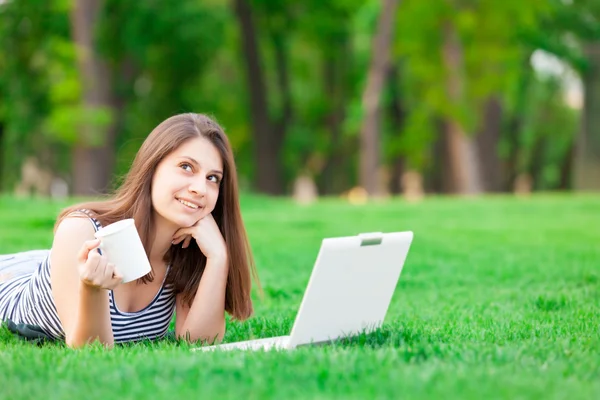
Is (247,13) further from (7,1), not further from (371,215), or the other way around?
(371,215)

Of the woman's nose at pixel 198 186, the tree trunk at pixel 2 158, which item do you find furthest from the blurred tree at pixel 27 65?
the woman's nose at pixel 198 186

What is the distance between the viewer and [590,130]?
2822cm

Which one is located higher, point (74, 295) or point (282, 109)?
point (74, 295)

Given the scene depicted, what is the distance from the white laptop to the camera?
3.33 metres

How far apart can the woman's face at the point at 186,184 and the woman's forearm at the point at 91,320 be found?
20.4 inches

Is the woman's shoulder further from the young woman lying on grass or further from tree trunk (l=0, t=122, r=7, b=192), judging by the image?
tree trunk (l=0, t=122, r=7, b=192)

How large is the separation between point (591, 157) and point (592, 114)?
4.40 feet

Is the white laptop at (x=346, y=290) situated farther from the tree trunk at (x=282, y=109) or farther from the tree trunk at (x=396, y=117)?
the tree trunk at (x=396, y=117)

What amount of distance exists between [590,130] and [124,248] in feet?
88.3

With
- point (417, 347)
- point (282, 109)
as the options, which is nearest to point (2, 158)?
point (282, 109)

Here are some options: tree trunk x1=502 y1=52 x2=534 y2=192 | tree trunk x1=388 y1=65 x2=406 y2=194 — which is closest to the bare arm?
tree trunk x1=388 y1=65 x2=406 y2=194

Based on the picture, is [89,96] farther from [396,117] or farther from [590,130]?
[590,130]

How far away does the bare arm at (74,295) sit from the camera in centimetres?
350

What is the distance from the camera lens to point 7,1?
2358cm
